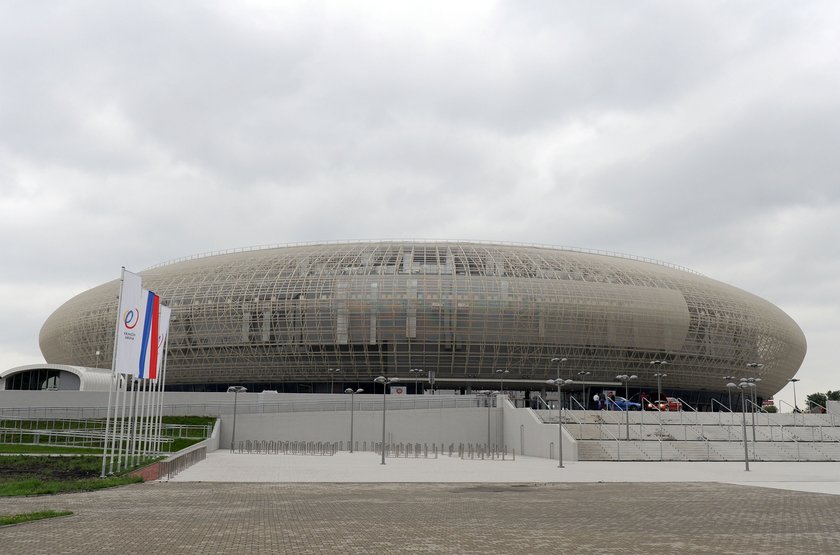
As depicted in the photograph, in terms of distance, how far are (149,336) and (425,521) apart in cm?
1645

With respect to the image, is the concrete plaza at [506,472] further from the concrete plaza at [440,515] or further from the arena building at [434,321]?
the arena building at [434,321]

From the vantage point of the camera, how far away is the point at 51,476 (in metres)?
26.1

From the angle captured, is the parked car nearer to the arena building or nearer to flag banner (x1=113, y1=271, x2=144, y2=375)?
the arena building

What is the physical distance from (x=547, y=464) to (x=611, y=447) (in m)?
5.50

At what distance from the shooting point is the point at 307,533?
13320 millimetres

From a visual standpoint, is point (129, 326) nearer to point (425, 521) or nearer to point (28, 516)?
point (28, 516)

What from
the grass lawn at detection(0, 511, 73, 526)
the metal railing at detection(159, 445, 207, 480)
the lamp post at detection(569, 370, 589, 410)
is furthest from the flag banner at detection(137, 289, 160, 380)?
the lamp post at detection(569, 370, 589, 410)

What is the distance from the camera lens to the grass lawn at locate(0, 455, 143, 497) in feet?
67.8

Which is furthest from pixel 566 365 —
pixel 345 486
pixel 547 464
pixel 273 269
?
pixel 345 486

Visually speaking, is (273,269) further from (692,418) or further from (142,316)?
(142,316)

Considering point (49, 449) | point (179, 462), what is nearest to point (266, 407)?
point (49, 449)

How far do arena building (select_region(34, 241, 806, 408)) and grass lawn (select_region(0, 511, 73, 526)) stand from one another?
52275 mm

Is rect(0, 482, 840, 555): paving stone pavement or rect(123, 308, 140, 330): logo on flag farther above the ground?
rect(123, 308, 140, 330): logo on flag

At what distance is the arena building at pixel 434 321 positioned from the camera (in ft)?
223
